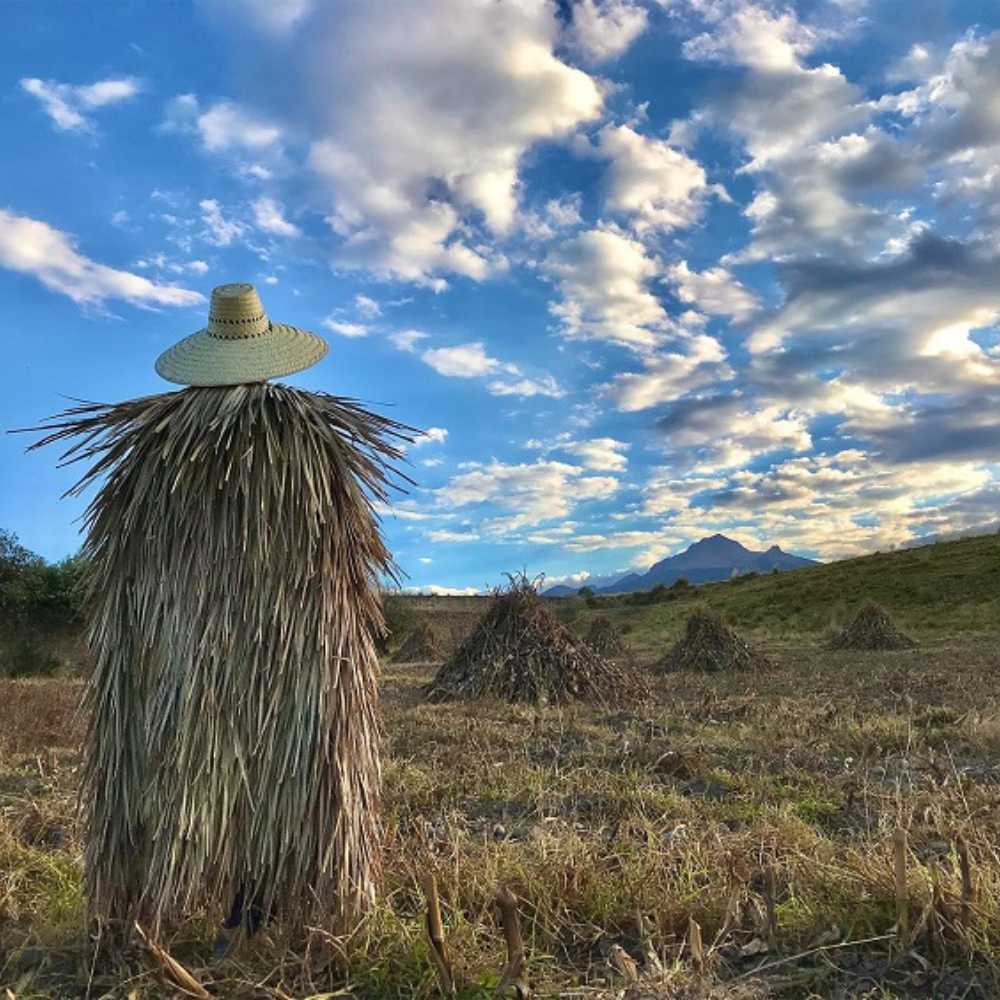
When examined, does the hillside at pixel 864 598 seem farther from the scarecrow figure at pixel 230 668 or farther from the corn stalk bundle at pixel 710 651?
the scarecrow figure at pixel 230 668

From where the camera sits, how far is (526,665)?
13484 mm

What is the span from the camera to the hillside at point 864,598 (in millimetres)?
32000

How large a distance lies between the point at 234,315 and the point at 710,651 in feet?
55.7

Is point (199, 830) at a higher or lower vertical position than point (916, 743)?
higher

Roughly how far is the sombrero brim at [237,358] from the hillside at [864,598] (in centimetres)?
2654

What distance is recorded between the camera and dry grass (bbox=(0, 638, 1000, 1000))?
3.31m

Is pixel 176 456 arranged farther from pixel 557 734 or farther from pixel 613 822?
pixel 557 734

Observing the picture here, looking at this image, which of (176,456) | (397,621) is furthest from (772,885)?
(397,621)

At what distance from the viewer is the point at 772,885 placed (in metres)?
3.63

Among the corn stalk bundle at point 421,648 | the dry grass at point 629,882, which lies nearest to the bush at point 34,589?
the corn stalk bundle at point 421,648

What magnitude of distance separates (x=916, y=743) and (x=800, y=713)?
215 cm

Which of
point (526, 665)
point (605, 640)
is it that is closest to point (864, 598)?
point (605, 640)

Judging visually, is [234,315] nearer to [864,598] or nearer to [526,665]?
[526,665]

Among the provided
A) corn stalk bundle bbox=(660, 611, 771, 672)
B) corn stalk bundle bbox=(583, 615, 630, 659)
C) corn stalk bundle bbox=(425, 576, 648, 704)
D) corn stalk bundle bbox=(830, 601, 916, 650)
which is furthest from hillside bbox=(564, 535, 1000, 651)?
corn stalk bundle bbox=(425, 576, 648, 704)
